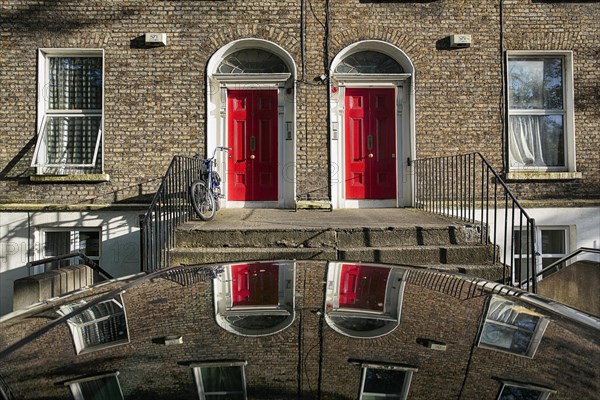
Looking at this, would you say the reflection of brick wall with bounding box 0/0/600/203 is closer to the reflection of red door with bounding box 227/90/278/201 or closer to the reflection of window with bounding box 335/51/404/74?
the reflection of window with bounding box 335/51/404/74

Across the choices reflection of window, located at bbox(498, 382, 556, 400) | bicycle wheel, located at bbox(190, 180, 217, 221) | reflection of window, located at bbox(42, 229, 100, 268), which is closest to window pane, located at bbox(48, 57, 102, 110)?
reflection of window, located at bbox(42, 229, 100, 268)

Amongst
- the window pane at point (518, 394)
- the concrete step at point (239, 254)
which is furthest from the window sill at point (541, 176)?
the window pane at point (518, 394)

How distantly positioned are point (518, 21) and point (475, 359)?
27.2ft

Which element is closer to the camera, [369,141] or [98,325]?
[98,325]

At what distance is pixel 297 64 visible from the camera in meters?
8.05

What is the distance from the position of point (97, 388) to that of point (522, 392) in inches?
47.6

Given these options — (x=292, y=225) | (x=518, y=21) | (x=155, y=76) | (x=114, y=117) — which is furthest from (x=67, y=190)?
(x=518, y=21)

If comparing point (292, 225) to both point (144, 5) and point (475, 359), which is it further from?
point (144, 5)

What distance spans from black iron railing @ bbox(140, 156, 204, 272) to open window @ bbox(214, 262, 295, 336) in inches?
102

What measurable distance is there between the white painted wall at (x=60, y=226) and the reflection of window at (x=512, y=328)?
6.80m

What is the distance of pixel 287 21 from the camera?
26.3 feet

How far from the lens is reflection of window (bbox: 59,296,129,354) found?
5.24ft

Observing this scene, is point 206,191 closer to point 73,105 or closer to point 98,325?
point 73,105

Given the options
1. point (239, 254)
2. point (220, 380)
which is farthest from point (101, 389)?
point (239, 254)
